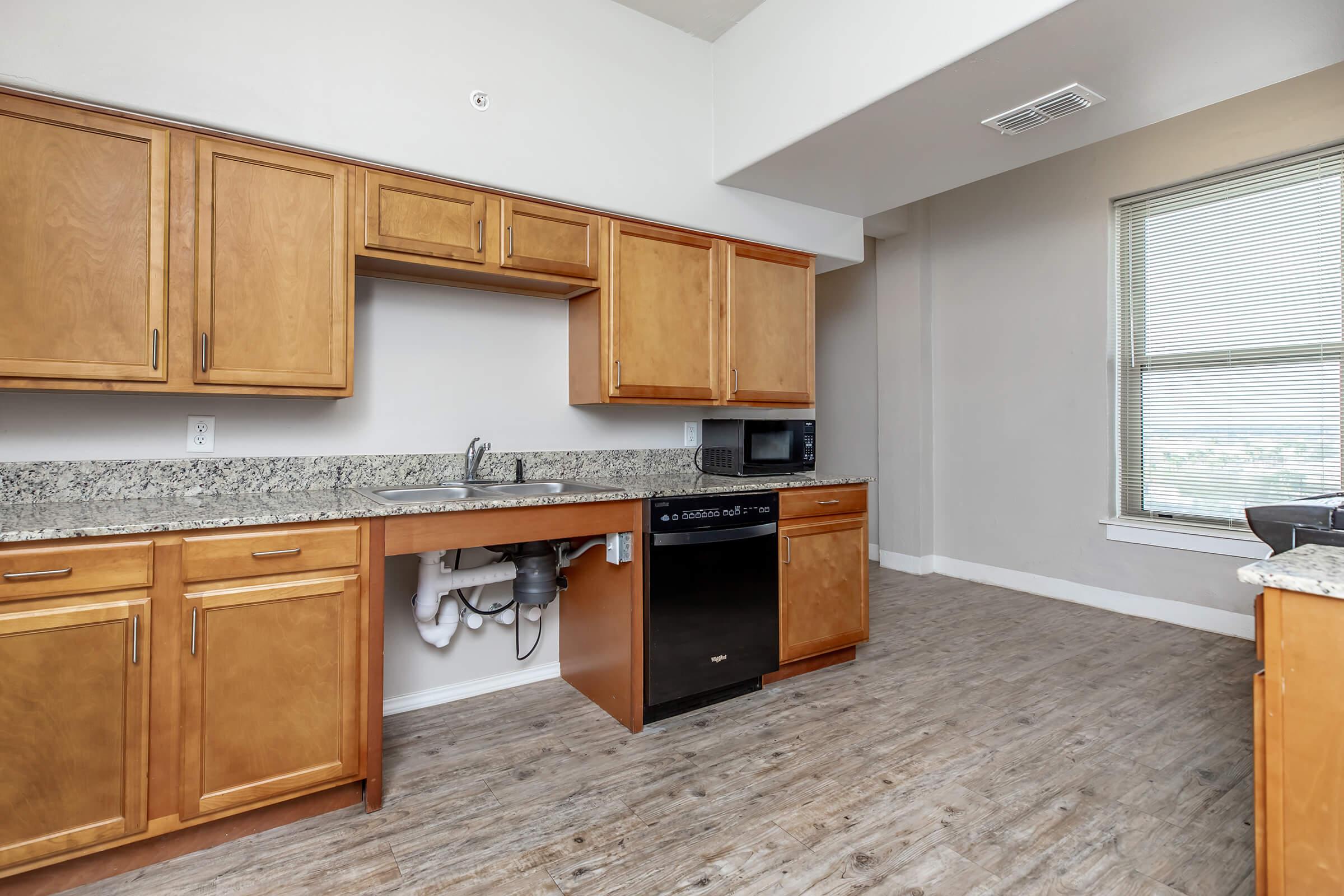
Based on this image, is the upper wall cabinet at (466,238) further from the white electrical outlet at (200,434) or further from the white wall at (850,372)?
the white wall at (850,372)

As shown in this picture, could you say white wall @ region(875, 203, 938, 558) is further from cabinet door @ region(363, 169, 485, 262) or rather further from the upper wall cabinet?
cabinet door @ region(363, 169, 485, 262)

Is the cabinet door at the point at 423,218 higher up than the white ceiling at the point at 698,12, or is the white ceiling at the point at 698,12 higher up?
the white ceiling at the point at 698,12

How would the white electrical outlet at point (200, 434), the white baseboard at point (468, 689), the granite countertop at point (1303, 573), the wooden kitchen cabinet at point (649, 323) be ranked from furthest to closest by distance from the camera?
the wooden kitchen cabinet at point (649, 323) < the white baseboard at point (468, 689) < the white electrical outlet at point (200, 434) < the granite countertop at point (1303, 573)

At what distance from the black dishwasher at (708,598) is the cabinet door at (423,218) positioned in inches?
46.9

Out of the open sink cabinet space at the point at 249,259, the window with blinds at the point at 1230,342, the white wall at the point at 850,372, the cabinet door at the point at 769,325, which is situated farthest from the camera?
the white wall at the point at 850,372

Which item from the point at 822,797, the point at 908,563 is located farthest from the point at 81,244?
the point at 908,563

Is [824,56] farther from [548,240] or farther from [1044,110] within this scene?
[548,240]

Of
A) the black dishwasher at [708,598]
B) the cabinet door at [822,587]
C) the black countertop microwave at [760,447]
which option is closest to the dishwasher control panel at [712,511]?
the black dishwasher at [708,598]

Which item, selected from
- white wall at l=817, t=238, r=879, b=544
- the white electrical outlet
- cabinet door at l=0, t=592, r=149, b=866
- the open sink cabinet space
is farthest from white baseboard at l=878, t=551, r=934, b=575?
cabinet door at l=0, t=592, r=149, b=866

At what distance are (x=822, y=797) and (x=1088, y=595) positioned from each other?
305cm

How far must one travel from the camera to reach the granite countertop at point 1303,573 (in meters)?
1.15

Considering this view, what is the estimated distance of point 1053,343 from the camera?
4.29 meters

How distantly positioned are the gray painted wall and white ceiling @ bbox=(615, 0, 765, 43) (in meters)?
2.56

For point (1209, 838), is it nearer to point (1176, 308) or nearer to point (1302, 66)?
point (1302, 66)
